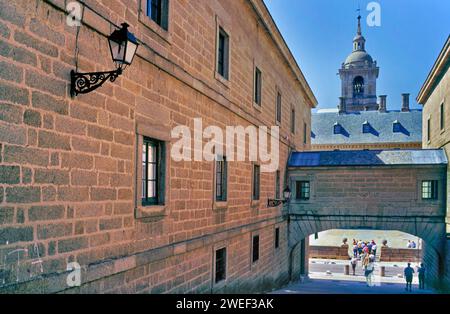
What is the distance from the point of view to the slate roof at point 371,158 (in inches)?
662

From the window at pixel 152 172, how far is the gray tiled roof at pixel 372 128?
4489cm

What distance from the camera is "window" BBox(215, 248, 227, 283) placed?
990 cm

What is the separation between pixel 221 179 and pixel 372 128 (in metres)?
43.2

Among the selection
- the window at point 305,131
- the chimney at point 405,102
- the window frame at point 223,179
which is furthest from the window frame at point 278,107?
the chimney at point 405,102

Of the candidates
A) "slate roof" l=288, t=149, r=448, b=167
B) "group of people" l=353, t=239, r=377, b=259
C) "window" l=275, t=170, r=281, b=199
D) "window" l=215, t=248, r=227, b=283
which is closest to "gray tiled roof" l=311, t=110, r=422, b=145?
"group of people" l=353, t=239, r=377, b=259

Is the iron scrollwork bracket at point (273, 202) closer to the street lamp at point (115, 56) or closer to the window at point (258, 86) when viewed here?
the window at point (258, 86)

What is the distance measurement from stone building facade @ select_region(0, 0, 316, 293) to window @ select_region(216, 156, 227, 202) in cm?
20

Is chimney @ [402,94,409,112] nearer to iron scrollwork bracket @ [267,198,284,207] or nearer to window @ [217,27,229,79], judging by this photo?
iron scrollwork bracket @ [267,198,284,207]

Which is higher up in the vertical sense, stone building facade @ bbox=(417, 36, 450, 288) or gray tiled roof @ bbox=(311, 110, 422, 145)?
gray tiled roof @ bbox=(311, 110, 422, 145)

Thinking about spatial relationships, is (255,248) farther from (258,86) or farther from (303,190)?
(303,190)

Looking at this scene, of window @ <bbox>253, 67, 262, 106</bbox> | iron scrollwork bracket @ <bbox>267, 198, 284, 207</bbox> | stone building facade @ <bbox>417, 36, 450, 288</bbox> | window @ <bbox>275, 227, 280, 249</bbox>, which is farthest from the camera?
window @ <bbox>275, 227, 280, 249</bbox>

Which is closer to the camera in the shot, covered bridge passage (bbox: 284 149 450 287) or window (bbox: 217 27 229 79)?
window (bbox: 217 27 229 79)
